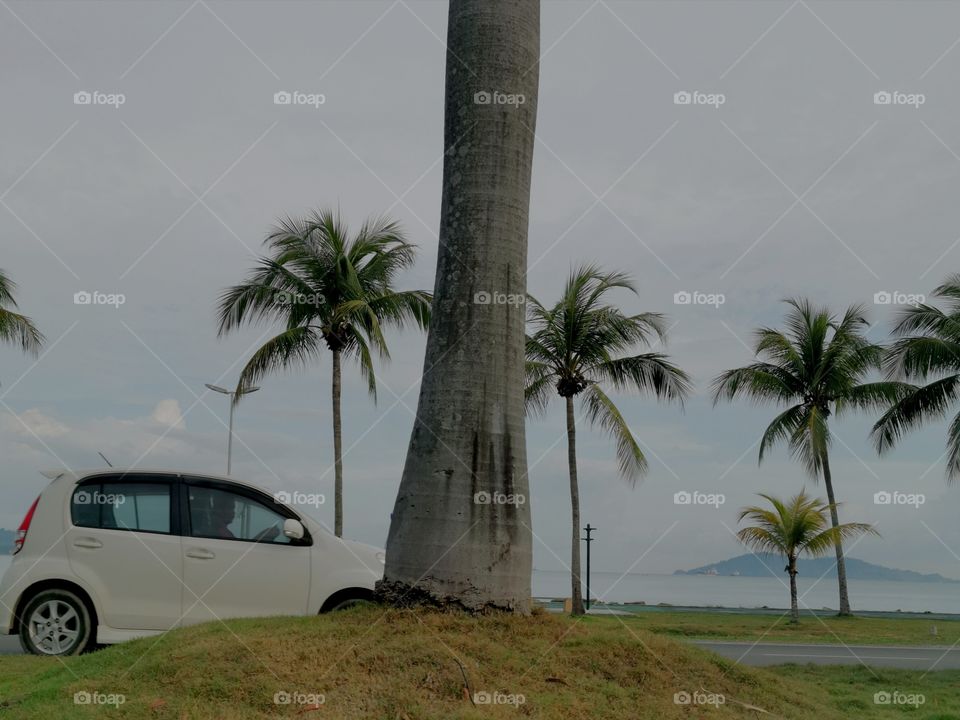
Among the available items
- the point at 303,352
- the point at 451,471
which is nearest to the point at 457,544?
the point at 451,471

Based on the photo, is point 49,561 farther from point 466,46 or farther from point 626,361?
point 626,361

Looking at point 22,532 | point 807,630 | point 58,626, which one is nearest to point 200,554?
point 58,626

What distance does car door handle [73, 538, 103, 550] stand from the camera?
9656 millimetres

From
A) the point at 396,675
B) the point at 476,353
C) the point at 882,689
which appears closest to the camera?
the point at 396,675

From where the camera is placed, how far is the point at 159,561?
976cm

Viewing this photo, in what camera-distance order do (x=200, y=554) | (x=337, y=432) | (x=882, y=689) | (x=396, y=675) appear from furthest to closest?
(x=337, y=432)
(x=882, y=689)
(x=200, y=554)
(x=396, y=675)

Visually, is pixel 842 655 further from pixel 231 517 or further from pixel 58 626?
pixel 58 626

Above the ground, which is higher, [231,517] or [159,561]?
[231,517]

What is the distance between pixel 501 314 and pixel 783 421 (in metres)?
26.1

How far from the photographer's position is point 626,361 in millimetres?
25844

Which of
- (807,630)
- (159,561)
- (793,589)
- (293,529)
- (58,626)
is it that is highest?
(293,529)

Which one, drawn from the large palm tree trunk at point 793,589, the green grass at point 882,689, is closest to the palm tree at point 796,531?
the large palm tree trunk at point 793,589

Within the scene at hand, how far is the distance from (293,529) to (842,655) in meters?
11.7

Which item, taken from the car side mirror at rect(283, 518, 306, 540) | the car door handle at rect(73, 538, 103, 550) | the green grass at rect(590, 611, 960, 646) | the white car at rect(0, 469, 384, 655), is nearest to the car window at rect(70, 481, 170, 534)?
the white car at rect(0, 469, 384, 655)
